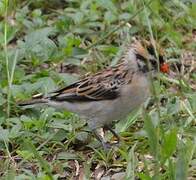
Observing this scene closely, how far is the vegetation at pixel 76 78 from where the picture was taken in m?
5.99

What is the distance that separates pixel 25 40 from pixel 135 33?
1237 mm

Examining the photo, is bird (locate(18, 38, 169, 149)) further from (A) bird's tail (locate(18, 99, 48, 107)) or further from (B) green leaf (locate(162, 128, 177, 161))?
(B) green leaf (locate(162, 128, 177, 161))

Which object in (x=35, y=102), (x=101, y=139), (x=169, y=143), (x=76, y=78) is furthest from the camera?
(x=76, y=78)

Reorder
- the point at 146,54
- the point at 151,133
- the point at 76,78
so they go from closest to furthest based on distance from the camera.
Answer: the point at 151,133
the point at 146,54
the point at 76,78

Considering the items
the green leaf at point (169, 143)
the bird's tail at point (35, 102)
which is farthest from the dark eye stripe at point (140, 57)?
the green leaf at point (169, 143)

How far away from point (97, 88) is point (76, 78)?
0.85 m

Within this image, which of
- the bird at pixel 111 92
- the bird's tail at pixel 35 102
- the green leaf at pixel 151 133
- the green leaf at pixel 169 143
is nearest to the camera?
the green leaf at pixel 151 133

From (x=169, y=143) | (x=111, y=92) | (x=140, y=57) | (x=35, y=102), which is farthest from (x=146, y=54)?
(x=169, y=143)

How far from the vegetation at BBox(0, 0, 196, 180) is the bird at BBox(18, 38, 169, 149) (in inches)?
4.4

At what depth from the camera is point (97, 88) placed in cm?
677

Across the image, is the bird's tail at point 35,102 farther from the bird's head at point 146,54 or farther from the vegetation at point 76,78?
the bird's head at point 146,54

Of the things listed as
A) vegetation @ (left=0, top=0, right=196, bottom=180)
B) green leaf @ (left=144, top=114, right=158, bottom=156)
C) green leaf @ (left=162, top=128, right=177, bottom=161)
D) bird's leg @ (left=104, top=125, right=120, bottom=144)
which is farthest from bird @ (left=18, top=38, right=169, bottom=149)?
green leaf @ (left=144, top=114, right=158, bottom=156)

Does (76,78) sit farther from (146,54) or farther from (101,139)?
(146,54)

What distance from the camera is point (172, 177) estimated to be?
18.0ft
